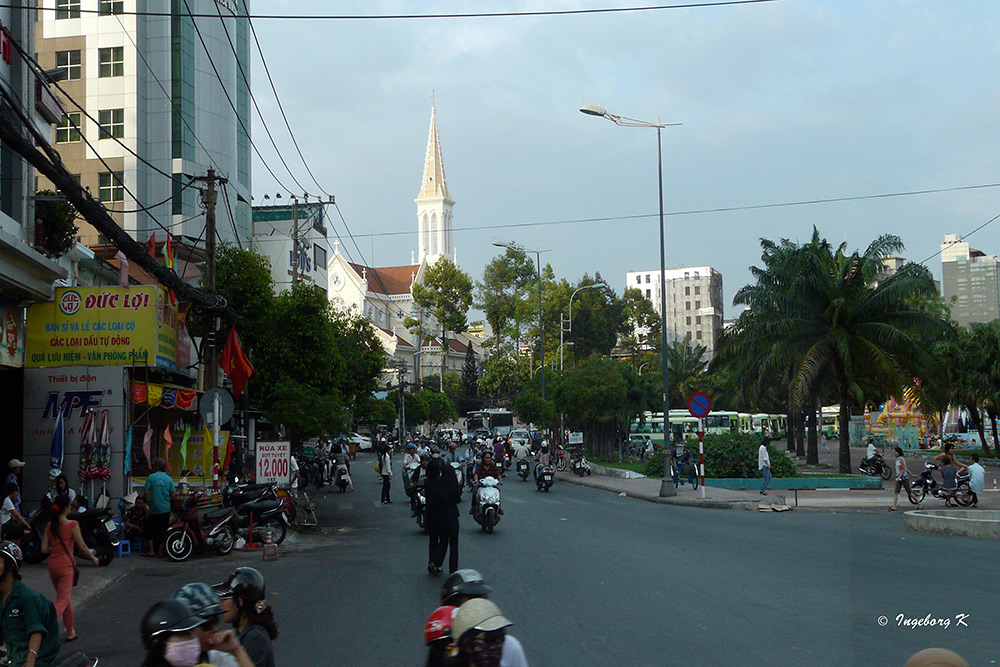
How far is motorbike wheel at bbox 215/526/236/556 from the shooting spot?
15523mm

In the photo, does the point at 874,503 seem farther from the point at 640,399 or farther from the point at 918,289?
the point at 640,399

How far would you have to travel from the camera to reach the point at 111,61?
4600 centimetres

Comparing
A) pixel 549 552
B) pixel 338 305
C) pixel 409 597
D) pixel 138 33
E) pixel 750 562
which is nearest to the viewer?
pixel 409 597

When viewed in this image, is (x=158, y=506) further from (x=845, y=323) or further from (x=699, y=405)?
(x=845, y=323)

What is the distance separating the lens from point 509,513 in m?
22.6

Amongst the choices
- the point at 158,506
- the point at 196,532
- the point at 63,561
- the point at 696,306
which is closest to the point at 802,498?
the point at 196,532

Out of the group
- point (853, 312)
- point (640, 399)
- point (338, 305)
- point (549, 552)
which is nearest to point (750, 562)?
point (549, 552)

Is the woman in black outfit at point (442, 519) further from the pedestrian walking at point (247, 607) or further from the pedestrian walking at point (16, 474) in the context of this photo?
the pedestrian walking at point (16, 474)

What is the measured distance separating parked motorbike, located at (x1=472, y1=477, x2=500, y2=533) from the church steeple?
11752 cm

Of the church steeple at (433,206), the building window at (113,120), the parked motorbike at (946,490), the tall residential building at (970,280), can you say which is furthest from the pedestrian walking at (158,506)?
the tall residential building at (970,280)

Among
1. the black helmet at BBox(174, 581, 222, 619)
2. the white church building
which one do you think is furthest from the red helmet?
the white church building

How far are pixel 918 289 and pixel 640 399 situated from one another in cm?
1954

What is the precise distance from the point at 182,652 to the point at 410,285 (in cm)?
12432

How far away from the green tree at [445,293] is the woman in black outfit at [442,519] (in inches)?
2708
